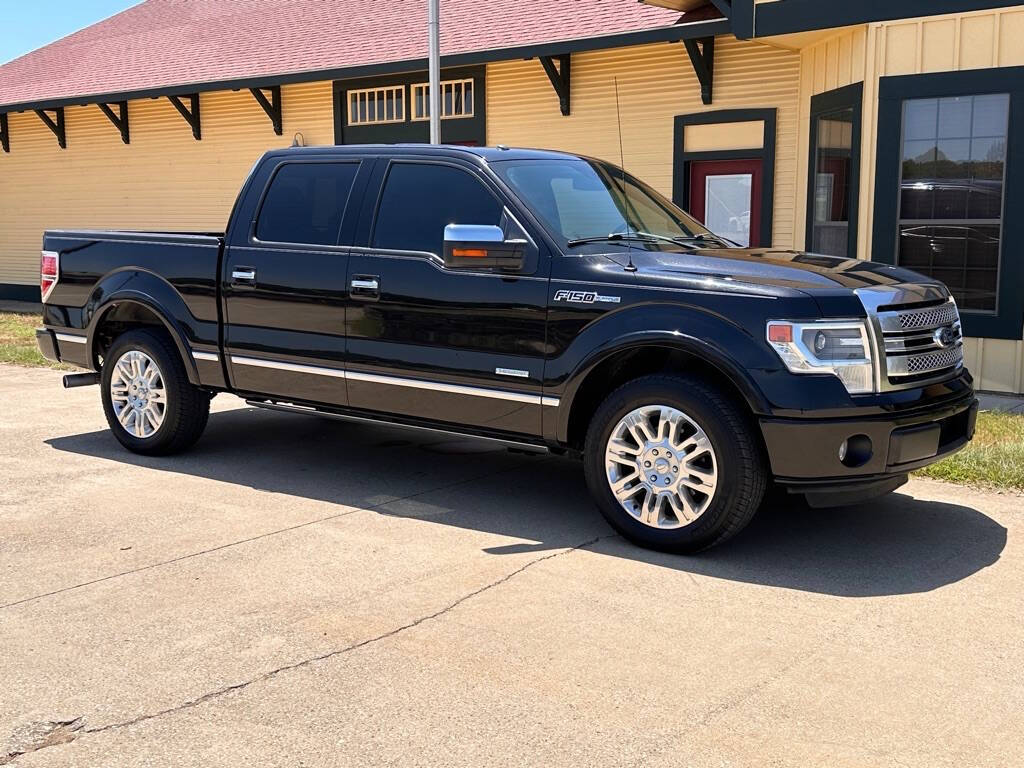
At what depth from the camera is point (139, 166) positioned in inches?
802

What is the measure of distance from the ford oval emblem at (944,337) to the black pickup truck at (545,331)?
0.07ft

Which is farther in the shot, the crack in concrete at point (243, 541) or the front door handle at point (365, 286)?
the front door handle at point (365, 286)

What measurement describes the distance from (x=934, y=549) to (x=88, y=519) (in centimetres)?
448


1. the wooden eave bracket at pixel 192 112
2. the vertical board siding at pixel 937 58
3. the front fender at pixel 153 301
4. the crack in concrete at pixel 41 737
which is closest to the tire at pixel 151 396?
the front fender at pixel 153 301

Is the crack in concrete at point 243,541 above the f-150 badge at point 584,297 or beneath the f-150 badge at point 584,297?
beneath

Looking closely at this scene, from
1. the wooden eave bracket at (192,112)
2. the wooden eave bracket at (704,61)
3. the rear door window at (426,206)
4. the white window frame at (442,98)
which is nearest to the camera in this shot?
the rear door window at (426,206)

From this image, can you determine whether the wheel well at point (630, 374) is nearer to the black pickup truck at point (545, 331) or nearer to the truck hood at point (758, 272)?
the black pickup truck at point (545, 331)

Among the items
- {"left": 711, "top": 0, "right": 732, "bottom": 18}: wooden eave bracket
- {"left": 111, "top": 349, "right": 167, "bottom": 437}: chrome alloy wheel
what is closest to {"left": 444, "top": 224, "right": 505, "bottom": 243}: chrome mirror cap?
{"left": 111, "top": 349, "right": 167, "bottom": 437}: chrome alloy wheel

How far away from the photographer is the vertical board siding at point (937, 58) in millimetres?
10094

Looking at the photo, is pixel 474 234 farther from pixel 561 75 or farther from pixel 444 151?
pixel 561 75

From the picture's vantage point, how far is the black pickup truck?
523 cm

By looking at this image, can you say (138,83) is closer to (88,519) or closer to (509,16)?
(509,16)

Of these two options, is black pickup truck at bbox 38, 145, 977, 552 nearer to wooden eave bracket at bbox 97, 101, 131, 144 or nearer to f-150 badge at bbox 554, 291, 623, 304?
f-150 badge at bbox 554, 291, 623, 304

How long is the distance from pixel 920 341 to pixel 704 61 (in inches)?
335
